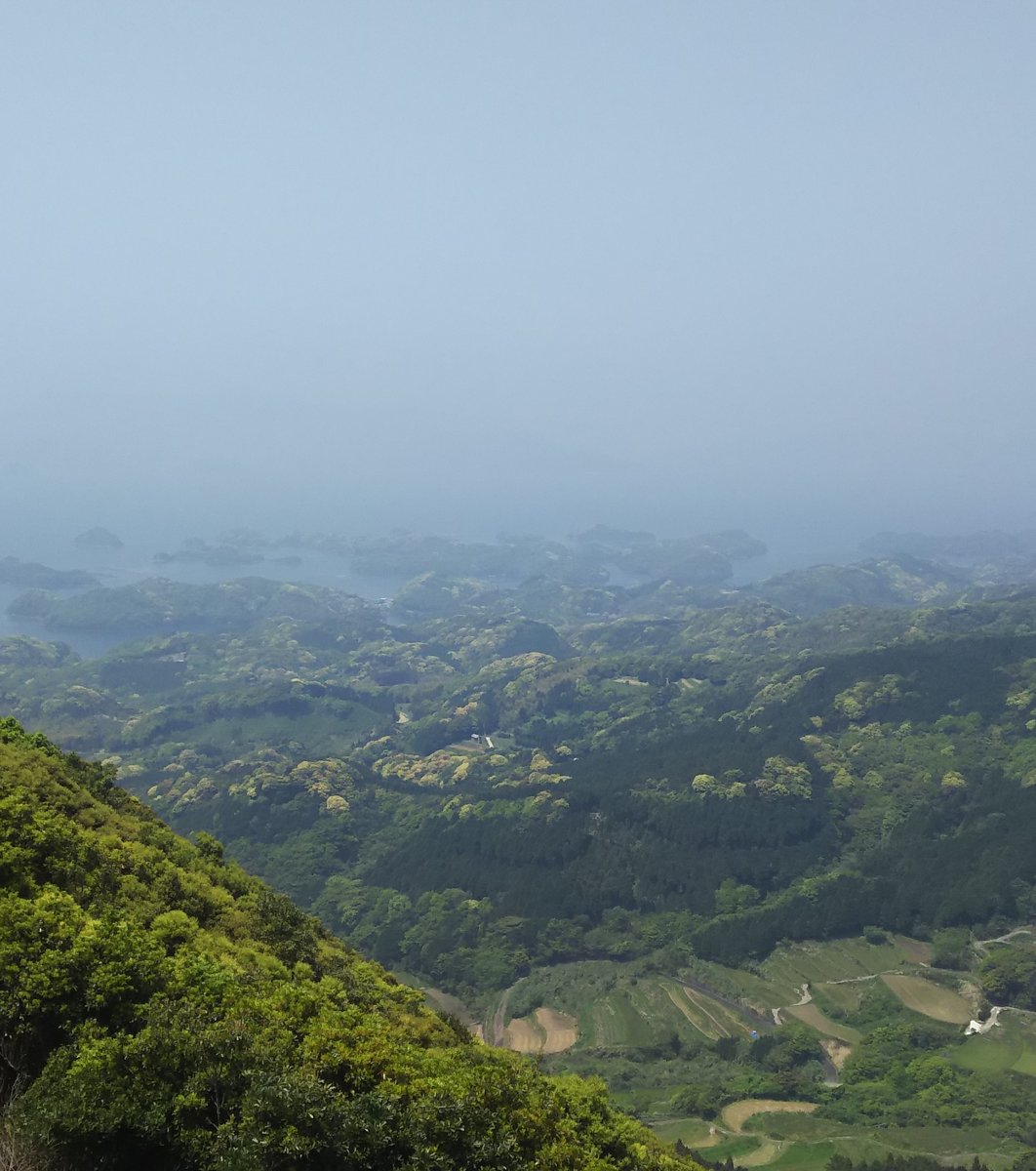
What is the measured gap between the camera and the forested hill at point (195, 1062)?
61.8 ft

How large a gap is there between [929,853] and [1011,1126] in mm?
55743

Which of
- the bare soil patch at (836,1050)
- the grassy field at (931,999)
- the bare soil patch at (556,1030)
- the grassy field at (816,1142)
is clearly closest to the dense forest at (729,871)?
the bare soil patch at (836,1050)

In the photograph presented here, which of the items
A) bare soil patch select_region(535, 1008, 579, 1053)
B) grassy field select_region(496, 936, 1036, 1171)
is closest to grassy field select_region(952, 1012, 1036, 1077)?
grassy field select_region(496, 936, 1036, 1171)

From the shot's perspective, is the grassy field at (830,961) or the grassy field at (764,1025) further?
the grassy field at (830,961)

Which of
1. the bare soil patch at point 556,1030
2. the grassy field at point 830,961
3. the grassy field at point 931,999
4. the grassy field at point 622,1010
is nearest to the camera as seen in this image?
the bare soil patch at point 556,1030

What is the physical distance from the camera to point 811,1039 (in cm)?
8781

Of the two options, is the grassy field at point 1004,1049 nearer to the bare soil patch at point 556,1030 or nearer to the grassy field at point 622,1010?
the grassy field at point 622,1010

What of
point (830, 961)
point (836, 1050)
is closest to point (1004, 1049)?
point (836, 1050)

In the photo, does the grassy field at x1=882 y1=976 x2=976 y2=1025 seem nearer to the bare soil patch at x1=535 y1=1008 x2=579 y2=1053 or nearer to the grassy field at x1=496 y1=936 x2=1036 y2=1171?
the grassy field at x1=496 y1=936 x2=1036 y2=1171

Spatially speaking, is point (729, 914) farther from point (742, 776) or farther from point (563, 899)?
point (742, 776)

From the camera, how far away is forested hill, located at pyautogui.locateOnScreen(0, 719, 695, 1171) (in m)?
18.8

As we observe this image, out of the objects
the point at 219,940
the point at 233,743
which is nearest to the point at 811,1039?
the point at 219,940

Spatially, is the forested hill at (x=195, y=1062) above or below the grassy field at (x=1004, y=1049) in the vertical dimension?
above

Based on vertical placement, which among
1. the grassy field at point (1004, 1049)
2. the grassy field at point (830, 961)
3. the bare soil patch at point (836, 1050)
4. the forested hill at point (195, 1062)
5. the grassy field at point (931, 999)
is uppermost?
the forested hill at point (195, 1062)
